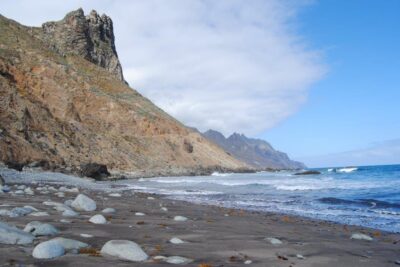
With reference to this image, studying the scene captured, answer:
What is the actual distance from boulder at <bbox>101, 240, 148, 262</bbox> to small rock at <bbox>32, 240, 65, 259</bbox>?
0.47 meters

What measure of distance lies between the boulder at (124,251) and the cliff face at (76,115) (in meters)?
31.3

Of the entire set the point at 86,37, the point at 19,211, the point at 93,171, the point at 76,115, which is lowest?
the point at 19,211

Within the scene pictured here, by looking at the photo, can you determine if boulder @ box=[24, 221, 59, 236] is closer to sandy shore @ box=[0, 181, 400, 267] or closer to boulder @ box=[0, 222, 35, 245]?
sandy shore @ box=[0, 181, 400, 267]

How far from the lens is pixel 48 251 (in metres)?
4.16

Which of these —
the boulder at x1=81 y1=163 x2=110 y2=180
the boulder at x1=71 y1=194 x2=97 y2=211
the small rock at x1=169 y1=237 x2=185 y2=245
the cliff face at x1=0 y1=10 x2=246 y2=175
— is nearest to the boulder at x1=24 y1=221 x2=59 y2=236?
the small rock at x1=169 y1=237 x2=185 y2=245

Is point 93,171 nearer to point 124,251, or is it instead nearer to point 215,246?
point 215,246

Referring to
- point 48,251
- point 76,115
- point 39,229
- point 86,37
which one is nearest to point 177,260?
point 48,251

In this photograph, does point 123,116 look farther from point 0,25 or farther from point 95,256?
point 95,256

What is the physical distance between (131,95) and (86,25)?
870 inches

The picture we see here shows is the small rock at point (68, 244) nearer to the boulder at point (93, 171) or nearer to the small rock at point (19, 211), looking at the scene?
the small rock at point (19, 211)

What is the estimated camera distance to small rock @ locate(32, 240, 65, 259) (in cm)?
412

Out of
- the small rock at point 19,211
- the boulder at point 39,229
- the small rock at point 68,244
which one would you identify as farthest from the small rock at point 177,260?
the small rock at point 19,211

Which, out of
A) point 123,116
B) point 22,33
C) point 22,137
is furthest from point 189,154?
point 22,137

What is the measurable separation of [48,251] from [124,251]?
30.0 inches
